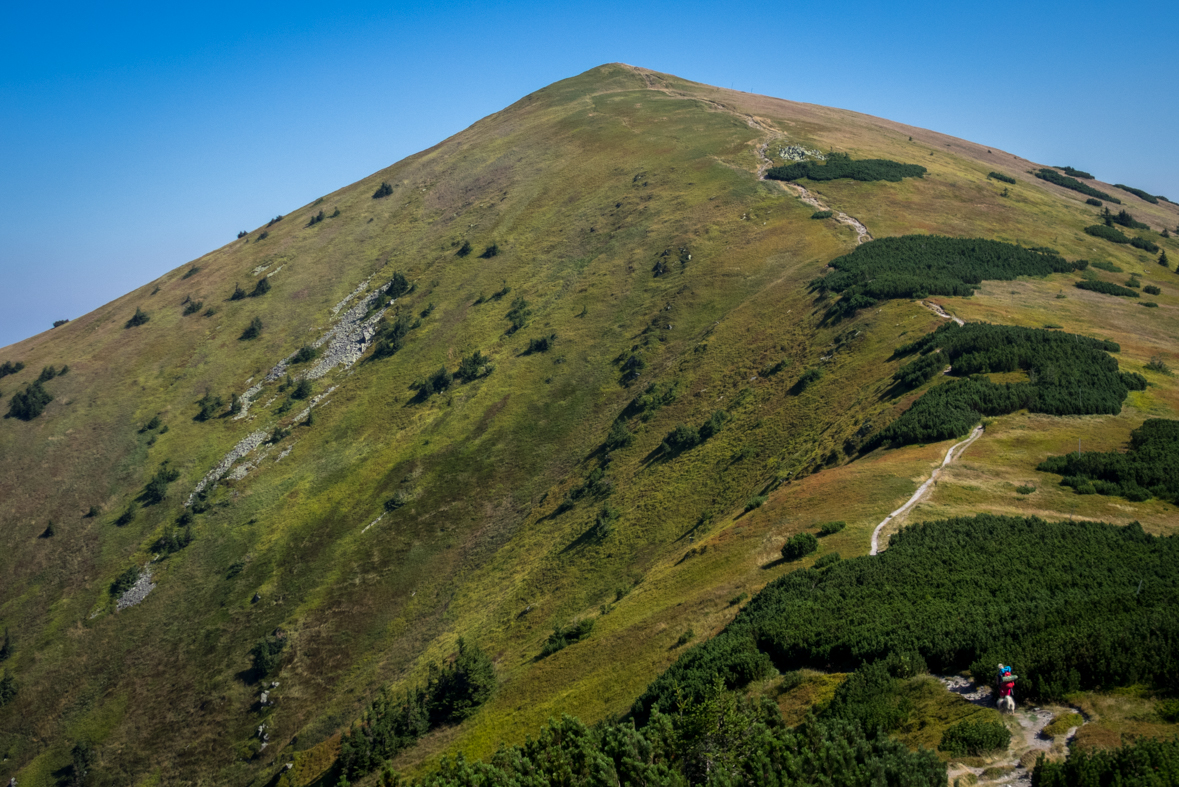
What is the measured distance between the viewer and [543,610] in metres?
50.6

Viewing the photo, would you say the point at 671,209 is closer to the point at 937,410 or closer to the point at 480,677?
the point at 937,410

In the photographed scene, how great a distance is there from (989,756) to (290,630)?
195ft

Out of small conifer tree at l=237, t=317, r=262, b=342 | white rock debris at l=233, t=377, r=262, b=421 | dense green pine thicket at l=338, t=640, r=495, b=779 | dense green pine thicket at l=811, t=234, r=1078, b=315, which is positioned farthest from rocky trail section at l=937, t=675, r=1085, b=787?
small conifer tree at l=237, t=317, r=262, b=342

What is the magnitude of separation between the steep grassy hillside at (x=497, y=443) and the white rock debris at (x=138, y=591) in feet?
4.40

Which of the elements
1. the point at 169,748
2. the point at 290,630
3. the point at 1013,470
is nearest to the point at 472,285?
the point at 290,630

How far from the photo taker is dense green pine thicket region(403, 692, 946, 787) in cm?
1655

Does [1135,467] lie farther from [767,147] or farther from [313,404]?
[767,147]

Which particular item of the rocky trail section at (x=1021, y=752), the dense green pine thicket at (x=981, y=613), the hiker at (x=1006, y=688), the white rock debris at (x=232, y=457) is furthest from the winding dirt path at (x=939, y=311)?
the white rock debris at (x=232, y=457)

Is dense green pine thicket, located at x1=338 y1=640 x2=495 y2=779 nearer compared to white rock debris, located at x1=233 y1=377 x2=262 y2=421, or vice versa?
dense green pine thicket, located at x1=338 y1=640 x2=495 y2=779

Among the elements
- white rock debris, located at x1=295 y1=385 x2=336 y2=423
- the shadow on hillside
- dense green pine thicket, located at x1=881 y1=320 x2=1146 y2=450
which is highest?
white rock debris, located at x1=295 y1=385 x2=336 y2=423

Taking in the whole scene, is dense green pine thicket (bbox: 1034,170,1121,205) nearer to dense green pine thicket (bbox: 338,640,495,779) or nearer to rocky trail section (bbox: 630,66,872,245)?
rocky trail section (bbox: 630,66,872,245)

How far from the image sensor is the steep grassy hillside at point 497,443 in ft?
134

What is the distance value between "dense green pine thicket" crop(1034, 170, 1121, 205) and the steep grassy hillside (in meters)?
7.49

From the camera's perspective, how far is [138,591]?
71.2 meters
